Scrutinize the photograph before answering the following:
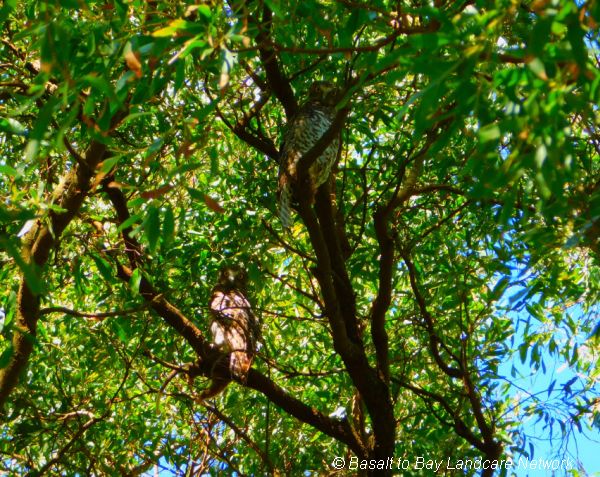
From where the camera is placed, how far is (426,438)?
4.49 m

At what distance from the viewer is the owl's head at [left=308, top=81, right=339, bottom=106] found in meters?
5.04

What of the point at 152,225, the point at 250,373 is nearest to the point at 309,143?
the point at 250,373

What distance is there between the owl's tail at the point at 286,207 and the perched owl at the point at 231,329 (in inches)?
20.3

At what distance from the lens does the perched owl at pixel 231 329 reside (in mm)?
4520

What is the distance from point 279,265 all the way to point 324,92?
124 cm

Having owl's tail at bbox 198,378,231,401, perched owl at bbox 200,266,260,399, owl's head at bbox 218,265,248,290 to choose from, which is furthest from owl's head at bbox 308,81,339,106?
owl's tail at bbox 198,378,231,401

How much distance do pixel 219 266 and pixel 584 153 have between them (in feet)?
7.32

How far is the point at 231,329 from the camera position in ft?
18.0

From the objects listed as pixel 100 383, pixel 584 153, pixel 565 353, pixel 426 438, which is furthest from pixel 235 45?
pixel 100 383

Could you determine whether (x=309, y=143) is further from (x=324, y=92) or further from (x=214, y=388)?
(x=214, y=388)

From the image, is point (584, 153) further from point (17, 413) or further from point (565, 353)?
point (17, 413)

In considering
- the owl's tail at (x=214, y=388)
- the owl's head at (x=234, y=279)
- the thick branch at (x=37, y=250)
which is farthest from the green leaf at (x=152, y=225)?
the owl's head at (x=234, y=279)

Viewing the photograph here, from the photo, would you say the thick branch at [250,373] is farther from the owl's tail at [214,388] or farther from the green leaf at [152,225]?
the green leaf at [152,225]

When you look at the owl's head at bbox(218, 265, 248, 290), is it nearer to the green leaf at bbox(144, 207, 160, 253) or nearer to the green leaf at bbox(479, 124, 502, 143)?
the green leaf at bbox(144, 207, 160, 253)
